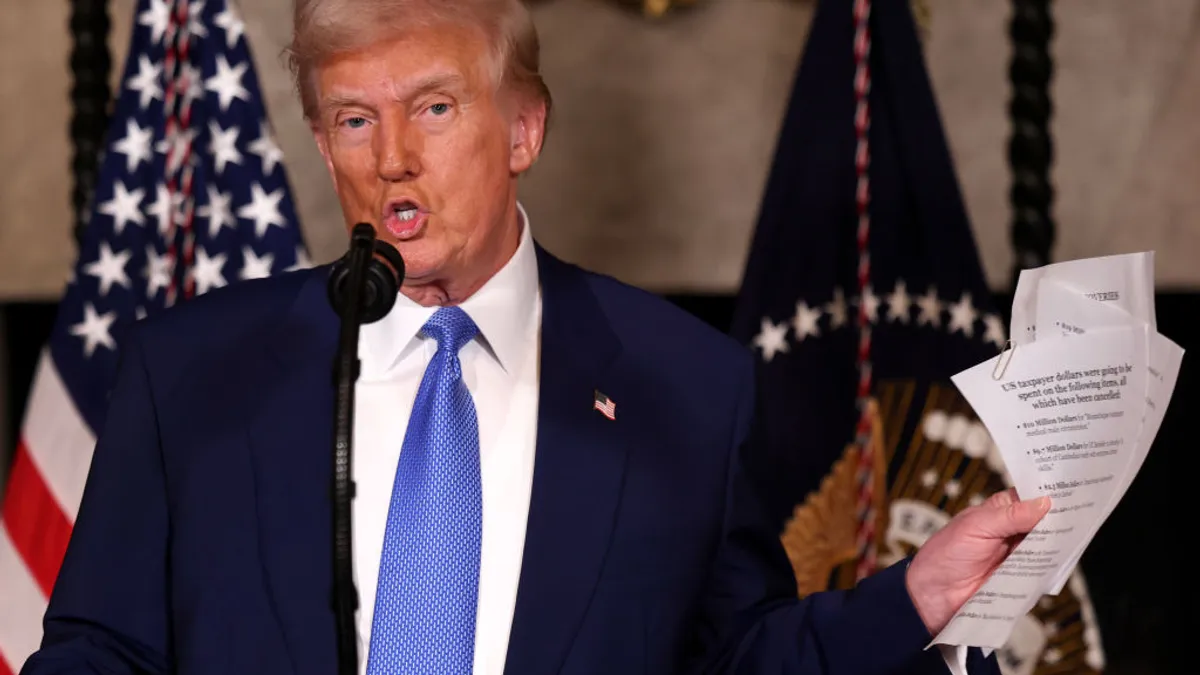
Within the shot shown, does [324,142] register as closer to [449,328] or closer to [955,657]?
[449,328]

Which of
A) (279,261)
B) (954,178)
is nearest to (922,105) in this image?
(954,178)

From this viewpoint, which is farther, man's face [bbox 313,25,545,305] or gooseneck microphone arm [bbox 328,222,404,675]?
man's face [bbox 313,25,545,305]

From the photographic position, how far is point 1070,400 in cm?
153

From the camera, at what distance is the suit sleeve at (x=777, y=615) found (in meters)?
1.71

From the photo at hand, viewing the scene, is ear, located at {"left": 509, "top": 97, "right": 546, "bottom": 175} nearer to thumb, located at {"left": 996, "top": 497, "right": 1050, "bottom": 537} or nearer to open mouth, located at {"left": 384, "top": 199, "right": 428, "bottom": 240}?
open mouth, located at {"left": 384, "top": 199, "right": 428, "bottom": 240}

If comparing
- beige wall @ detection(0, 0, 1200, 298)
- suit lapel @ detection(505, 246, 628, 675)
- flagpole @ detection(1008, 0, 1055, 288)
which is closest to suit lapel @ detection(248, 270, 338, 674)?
suit lapel @ detection(505, 246, 628, 675)

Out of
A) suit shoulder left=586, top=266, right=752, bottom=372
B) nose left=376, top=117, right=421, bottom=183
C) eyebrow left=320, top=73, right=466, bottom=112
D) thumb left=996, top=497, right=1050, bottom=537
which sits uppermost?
eyebrow left=320, top=73, right=466, bottom=112

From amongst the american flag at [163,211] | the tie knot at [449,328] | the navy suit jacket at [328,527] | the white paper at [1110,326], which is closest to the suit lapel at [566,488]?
the navy suit jacket at [328,527]

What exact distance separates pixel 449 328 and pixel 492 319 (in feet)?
0.24

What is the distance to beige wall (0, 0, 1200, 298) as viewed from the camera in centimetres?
393

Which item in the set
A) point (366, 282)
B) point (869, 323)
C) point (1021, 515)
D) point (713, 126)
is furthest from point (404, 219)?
point (713, 126)

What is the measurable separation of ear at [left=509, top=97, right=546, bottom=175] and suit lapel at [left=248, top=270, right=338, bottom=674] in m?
0.32

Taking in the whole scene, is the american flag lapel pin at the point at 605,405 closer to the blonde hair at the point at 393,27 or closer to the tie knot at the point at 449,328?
the tie knot at the point at 449,328

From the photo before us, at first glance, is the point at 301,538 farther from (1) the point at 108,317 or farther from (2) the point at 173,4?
(2) the point at 173,4
